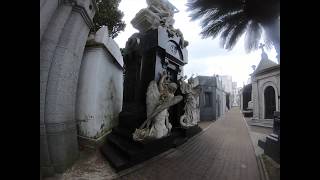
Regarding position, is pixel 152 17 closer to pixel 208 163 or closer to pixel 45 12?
pixel 45 12

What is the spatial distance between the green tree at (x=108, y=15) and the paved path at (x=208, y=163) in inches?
82.1

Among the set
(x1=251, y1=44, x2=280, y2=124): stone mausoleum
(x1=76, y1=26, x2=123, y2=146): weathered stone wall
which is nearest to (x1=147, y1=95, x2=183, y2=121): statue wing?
(x1=76, y1=26, x2=123, y2=146): weathered stone wall

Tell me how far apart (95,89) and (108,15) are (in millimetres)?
1299

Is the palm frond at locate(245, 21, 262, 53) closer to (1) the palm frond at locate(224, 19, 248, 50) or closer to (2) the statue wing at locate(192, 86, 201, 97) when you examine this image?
(1) the palm frond at locate(224, 19, 248, 50)

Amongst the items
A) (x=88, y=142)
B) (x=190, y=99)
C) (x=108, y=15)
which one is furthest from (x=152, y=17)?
(x=88, y=142)

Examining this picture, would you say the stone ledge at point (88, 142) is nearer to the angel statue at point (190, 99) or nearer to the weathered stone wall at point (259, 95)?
the angel statue at point (190, 99)

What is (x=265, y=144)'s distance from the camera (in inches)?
60.8

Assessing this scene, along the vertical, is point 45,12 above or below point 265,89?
above

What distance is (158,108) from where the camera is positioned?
6.54 ft

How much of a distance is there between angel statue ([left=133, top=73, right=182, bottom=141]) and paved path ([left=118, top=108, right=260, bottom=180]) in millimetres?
349

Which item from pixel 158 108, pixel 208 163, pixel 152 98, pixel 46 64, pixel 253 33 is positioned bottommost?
pixel 208 163

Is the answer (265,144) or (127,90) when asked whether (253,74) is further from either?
(127,90)
